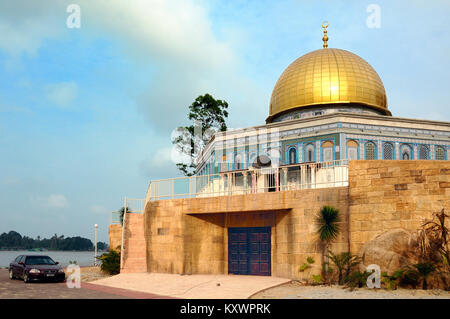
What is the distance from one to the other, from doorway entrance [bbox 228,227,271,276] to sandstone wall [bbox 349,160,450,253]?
4.75 meters

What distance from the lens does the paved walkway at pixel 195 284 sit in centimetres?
1666

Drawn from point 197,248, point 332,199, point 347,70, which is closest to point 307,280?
point 332,199

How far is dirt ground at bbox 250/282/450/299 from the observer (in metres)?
14.3

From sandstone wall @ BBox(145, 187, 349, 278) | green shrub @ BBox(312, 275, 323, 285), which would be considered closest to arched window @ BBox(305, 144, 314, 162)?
sandstone wall @ BBox(145, 187, 349, 278)

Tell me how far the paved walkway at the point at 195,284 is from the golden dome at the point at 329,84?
19.1 m

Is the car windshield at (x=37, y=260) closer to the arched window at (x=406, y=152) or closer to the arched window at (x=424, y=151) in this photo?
the arched window at (x=406, y=152)

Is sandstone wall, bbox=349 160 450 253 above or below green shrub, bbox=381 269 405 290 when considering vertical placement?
above

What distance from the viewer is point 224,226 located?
22672mm

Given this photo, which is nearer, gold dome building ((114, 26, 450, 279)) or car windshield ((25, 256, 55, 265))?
gold dome building ((114, 26, 450, 279))

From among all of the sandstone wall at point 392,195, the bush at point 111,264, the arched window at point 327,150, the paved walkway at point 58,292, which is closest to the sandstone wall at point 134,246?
the bush at point 111,264

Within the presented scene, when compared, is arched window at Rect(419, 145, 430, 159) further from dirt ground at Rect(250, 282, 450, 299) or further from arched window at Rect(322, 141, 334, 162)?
dirt ground at Rect(250, 282, 450, 299)

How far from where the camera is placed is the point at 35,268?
20.4 metres

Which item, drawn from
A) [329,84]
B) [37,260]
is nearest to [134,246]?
[37,260]

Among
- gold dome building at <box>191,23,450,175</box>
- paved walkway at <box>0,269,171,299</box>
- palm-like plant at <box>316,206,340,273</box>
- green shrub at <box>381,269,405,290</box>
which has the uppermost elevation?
gold dome building at <box>191,23,450,175</box>
